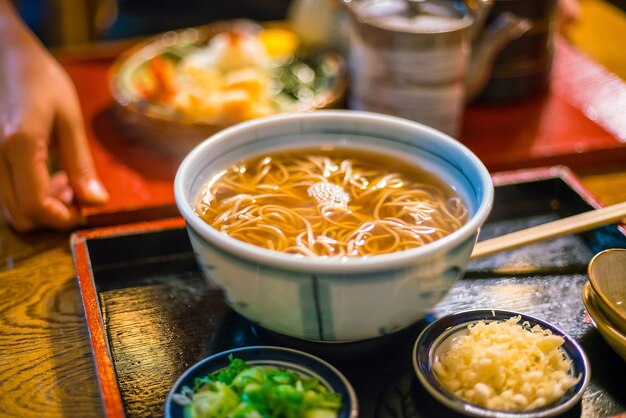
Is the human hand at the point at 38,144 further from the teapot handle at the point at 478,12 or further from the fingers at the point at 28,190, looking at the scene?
the teapot handle at the point at 478,12

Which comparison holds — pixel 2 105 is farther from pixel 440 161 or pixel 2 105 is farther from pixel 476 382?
pixel 476 382

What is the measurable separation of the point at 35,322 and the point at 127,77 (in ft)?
3.17

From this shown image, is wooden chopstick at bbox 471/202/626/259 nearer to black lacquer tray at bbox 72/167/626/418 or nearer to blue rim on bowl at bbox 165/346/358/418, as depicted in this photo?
black lacquer tray at bbox 72/167/626/418

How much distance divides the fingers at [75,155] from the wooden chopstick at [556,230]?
0.84 meters

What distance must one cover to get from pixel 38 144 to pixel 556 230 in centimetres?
108

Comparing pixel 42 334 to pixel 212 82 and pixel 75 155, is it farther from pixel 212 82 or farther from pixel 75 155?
pixel 212 82

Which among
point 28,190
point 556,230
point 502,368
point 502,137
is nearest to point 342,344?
point 502,368

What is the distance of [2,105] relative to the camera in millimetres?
1612

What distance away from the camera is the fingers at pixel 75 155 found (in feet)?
5.18

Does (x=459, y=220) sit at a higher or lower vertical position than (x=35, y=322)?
higher

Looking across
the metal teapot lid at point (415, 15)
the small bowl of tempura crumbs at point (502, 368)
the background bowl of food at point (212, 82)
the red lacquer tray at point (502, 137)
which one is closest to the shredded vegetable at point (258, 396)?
the small bowl of tempura crumbs at point (502, 368)

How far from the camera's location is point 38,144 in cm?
153

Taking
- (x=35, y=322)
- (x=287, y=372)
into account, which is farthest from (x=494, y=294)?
(x=35, y=322)

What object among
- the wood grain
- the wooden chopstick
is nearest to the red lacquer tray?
the wood grain
